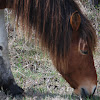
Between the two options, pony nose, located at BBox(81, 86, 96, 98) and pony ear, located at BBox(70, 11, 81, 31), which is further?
pony nose, located at BBox(81, 86, 96, 98)

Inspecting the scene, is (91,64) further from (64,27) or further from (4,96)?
(4,96)

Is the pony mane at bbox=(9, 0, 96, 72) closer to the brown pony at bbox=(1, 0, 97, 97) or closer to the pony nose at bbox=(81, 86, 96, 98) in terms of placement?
the brown pony at bbox=(1, 0, 97, 97)

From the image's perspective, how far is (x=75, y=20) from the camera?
207 cm

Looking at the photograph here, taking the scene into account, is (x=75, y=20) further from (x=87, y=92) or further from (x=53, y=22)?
(x=87, y=92)

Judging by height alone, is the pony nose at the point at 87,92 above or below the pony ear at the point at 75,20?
below

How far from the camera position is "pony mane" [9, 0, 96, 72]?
6.88ft

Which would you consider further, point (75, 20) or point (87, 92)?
point (87, 92)

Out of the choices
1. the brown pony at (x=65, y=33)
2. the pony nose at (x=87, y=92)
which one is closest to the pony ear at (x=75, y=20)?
the brown pony at (x=65, y=33)

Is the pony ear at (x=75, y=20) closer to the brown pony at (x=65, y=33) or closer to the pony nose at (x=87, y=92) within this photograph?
the brown pony at (x=65, y=33)

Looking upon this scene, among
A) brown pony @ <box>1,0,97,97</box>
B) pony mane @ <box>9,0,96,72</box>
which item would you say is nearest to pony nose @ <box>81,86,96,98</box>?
brown pony @ <box>1,0,97,97</box>

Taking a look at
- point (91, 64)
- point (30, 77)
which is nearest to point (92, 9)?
point (30, 77)

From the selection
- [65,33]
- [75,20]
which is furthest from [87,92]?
[75,20]

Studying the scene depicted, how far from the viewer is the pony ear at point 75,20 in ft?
6.71

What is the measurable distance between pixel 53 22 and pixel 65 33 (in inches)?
6.8
